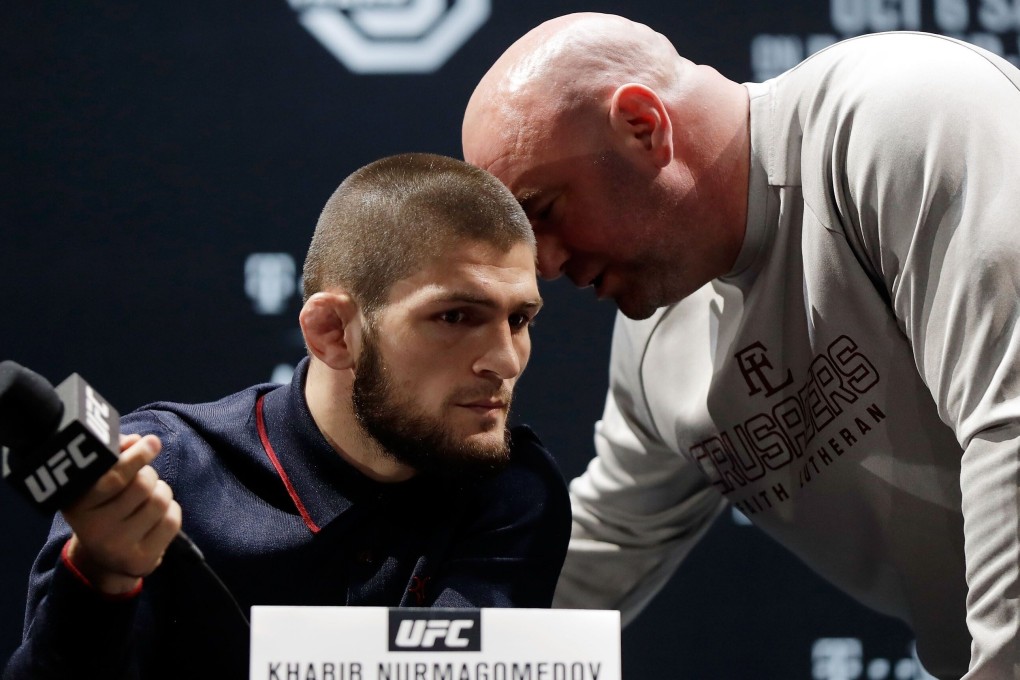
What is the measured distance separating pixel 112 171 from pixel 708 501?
103cm

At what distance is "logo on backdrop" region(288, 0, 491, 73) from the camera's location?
1.89 meters

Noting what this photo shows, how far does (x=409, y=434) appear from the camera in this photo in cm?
112

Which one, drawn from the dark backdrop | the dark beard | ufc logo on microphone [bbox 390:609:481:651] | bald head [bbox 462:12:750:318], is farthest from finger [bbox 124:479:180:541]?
the dark backdrop

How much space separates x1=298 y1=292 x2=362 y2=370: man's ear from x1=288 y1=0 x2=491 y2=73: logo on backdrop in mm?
836


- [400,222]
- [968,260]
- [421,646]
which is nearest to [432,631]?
[421,646]

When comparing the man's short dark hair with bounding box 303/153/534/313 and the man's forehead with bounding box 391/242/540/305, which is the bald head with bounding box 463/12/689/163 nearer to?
the man's short dark hair with bounding box 303/153/534/313

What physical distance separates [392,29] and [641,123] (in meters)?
0.60

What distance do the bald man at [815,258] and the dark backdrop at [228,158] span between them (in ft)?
1.28

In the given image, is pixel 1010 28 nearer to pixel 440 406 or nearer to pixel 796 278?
pixel 796 278

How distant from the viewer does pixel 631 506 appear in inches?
73.9

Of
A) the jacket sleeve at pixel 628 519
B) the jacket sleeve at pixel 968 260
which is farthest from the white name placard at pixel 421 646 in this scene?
the jacket sleeve at pixel 628 519

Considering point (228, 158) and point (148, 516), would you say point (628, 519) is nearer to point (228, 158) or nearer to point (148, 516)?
point (228, 158)

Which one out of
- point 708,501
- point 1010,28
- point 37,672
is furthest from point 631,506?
point 37,672

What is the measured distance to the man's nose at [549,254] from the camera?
146 centimetres
